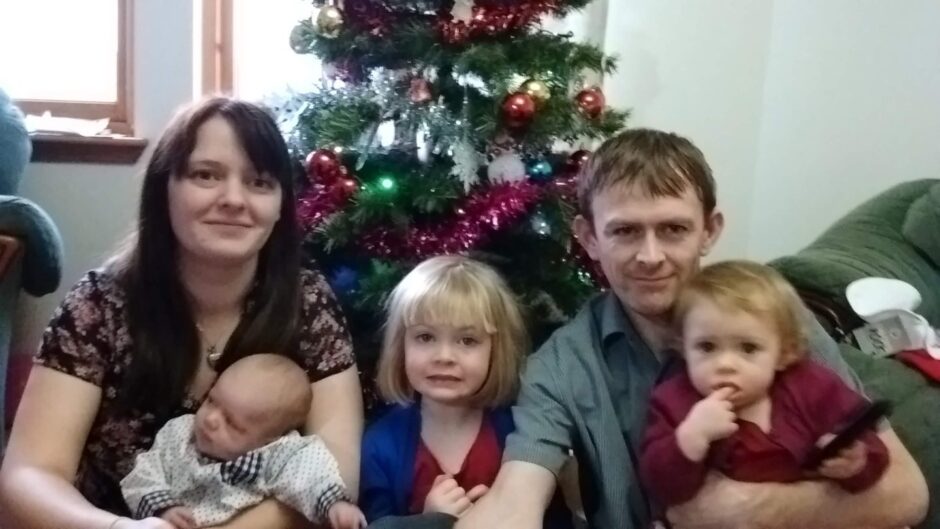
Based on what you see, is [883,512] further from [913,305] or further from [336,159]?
[336,159]

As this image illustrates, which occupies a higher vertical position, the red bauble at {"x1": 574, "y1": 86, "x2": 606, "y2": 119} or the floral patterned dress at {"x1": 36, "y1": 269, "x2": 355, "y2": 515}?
the red bauble at {"x1": 574, "y1": 86, "x2": 606, "y2": 119}

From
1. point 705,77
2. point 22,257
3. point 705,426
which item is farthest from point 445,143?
point 705,77

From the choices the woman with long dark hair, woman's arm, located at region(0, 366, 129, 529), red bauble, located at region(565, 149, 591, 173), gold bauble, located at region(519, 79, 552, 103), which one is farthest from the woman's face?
red bauble, located at region(565, 149, 591, 173)

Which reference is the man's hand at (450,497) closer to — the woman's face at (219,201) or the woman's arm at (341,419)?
the woman's arm at (341,419)

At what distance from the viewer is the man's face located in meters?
1.44

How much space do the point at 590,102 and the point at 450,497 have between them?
829mm

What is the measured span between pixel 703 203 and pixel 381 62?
28.0 inches

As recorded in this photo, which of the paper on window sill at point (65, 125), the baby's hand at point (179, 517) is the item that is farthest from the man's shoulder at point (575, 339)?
the paper on window sill at point (65, 125)

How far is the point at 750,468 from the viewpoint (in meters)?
1.36

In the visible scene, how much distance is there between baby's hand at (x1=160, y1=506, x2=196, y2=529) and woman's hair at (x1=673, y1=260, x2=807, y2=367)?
77 cm

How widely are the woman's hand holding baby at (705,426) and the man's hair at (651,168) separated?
0.33m

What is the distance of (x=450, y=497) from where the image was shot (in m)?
1.46

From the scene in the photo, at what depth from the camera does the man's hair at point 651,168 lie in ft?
4.79

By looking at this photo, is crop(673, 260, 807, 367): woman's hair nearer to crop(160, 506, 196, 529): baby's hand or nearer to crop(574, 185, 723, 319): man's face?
crop(574, 185, 723, 319): man's face
